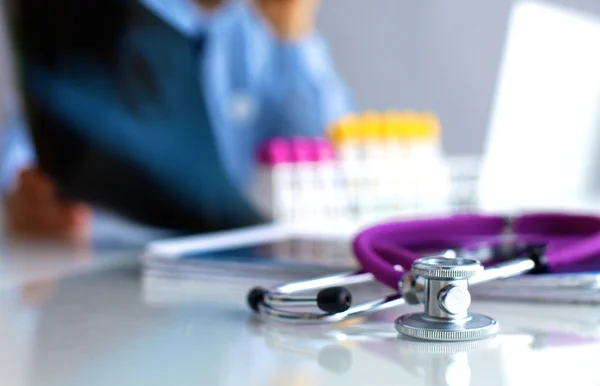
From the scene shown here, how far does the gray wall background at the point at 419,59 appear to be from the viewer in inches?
43.8

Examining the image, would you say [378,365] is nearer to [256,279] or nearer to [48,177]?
[256,279]

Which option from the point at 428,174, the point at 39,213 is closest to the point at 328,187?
the point at 428,174

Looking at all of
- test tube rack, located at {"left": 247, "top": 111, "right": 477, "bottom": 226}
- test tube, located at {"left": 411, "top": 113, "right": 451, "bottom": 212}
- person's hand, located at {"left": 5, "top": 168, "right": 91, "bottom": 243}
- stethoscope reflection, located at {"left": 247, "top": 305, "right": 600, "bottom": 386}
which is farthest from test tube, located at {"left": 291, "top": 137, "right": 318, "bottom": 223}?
stethoscope reflection, located at {"left": 247, "top": 305, "right": 600, "bottom": 386}

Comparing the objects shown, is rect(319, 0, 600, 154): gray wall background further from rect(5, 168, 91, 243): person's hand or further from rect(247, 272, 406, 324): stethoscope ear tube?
rect(247, 272, 406, 324): stethoscope ear tube

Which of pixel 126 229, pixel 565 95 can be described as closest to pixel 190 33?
pixel 126 229

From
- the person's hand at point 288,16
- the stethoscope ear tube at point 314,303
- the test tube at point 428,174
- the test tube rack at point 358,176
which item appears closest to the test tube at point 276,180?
the test tube rack at point 358,176

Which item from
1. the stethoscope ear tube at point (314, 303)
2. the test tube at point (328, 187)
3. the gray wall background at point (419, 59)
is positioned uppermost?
the gray wall background at point (419, 59)

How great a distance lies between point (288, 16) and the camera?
1025 mm

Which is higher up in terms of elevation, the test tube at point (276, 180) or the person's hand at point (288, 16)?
the person's hand at point (288, 16)

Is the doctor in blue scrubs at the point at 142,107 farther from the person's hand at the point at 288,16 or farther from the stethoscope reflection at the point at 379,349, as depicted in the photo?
the stethoscope reflection at the point at 379,349

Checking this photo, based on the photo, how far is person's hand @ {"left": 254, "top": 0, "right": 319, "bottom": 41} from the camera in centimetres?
100

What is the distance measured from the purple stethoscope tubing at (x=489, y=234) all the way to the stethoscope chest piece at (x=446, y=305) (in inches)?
2.9

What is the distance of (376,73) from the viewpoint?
116 cm

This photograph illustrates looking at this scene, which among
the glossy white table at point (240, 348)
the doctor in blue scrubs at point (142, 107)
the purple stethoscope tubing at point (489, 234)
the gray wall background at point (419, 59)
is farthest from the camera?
the gray wall background at point (419, 59)
